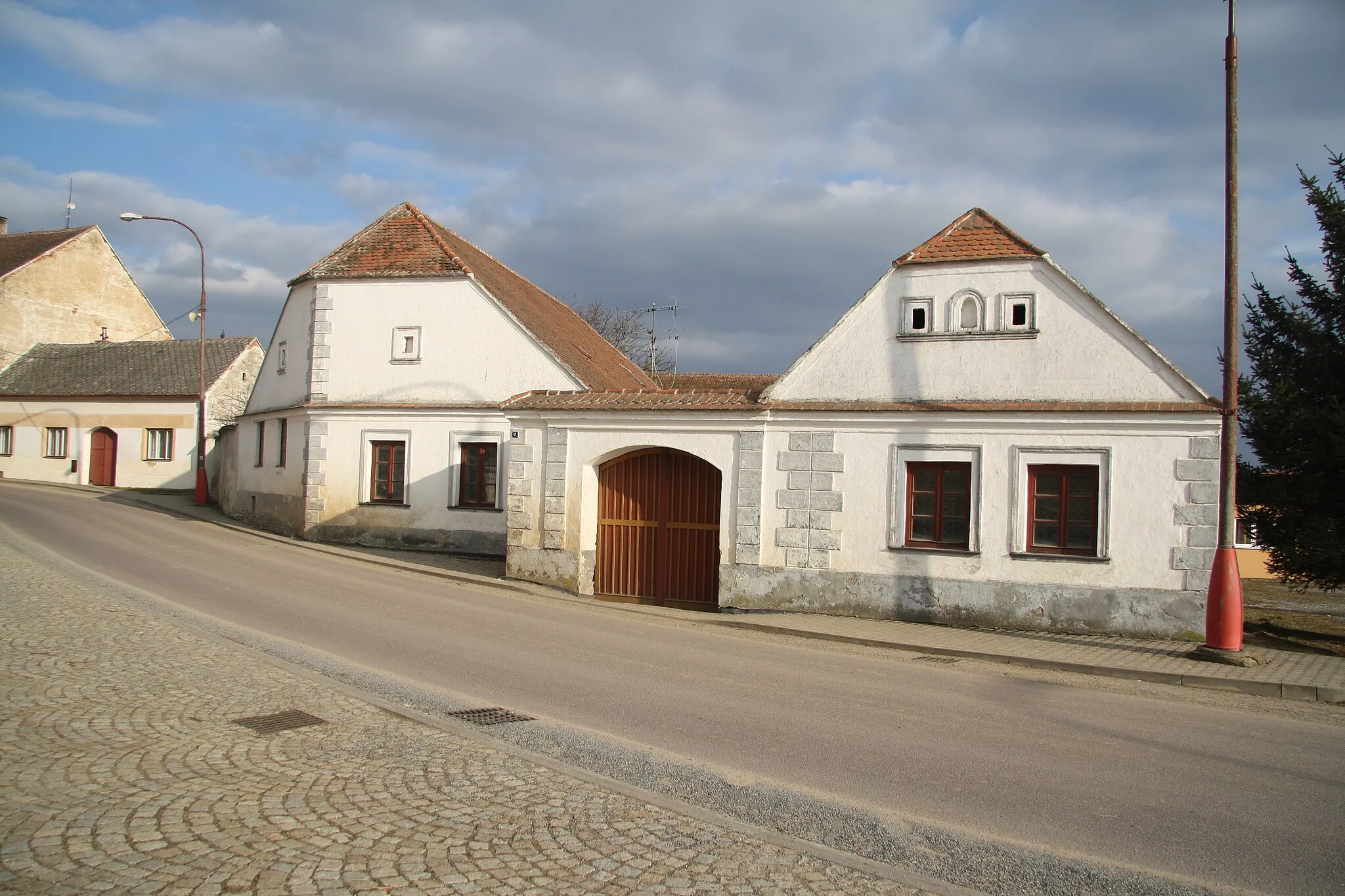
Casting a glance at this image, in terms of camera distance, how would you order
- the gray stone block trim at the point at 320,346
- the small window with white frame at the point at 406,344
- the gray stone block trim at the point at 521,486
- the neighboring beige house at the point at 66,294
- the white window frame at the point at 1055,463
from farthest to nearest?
the neighboring beige house at the point at 66,294 < the gray stone block trim at the point at 320,346 < the small window with white frame at the point at 406,344 < the gray stone block trim at the point at 521,486 < the white window frame at the point at 1055,463

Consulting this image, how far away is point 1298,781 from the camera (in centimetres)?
701

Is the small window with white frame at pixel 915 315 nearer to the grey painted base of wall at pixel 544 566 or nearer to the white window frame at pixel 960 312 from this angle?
the white window frame at pixel 960 312

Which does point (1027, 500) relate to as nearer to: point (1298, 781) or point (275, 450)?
point (1298, 781)

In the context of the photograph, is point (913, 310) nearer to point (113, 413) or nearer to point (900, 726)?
point (900, 726)

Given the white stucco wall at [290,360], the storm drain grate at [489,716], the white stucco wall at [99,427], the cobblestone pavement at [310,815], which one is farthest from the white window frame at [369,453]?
the white stucco wall at [99,427]

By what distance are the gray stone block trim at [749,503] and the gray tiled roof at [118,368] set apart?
3113cm

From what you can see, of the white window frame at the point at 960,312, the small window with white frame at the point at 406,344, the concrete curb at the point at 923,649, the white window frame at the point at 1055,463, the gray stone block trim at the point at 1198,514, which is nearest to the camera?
the concrete curb at the point at 923,649

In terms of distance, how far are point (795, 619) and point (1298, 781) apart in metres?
8.30

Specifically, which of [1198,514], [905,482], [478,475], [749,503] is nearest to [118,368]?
[478,475]

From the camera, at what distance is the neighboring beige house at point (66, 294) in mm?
41781

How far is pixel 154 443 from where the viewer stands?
129ft

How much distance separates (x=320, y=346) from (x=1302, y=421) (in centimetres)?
2099

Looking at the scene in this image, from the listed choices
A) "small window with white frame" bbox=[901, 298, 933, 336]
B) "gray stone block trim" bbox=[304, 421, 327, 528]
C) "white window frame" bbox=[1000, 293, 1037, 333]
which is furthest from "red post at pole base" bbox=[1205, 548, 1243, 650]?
"gray stone block trim" bbox=[304, 421, 327, 528]

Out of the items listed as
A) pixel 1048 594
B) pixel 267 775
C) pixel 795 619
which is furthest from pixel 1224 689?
pixel 267 775
